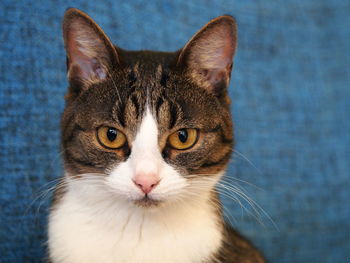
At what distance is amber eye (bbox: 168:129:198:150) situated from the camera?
121cm

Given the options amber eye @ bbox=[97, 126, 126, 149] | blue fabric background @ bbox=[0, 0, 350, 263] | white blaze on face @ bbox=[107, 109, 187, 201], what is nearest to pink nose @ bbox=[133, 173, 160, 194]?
white blaze on face @ bbox=[107, 109, 187, 201]

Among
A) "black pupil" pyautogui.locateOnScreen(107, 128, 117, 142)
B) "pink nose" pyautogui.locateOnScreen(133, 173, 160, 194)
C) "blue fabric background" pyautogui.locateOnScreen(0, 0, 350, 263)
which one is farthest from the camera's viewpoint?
"blue fabric background" pyautogui.locateOnScreen(0, 0, 350, 263)

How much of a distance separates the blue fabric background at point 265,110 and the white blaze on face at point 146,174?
0.61m

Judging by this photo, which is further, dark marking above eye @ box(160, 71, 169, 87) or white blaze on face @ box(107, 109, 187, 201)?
dark marking above eye @ box(160, 71, 169, 87)

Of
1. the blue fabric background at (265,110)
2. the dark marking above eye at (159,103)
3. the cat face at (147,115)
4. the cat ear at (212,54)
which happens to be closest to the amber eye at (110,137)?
the cat face at (147,115)

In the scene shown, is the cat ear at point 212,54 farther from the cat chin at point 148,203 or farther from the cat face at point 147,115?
the cat chin at point 148,203

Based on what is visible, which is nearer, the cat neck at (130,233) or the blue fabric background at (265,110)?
the cat neck at (130,233)

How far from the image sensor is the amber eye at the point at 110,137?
1199 mm

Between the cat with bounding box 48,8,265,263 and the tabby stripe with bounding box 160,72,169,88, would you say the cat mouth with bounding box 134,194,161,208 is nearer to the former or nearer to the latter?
the cat with bounding box 48,8,265,263

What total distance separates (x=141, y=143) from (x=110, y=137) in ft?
0.32

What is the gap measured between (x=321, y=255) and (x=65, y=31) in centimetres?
155

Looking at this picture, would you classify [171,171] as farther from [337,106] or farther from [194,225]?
[337,106]

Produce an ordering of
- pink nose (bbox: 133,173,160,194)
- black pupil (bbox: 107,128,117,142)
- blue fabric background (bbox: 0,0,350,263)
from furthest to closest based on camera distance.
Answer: blue fabric background (bbox: 0,0,350,263), black pupil (bbox: 107,128,117,142), pink nose (bbox: 133,173,160,194)

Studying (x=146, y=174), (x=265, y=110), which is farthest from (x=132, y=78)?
(x=265, y=110)
